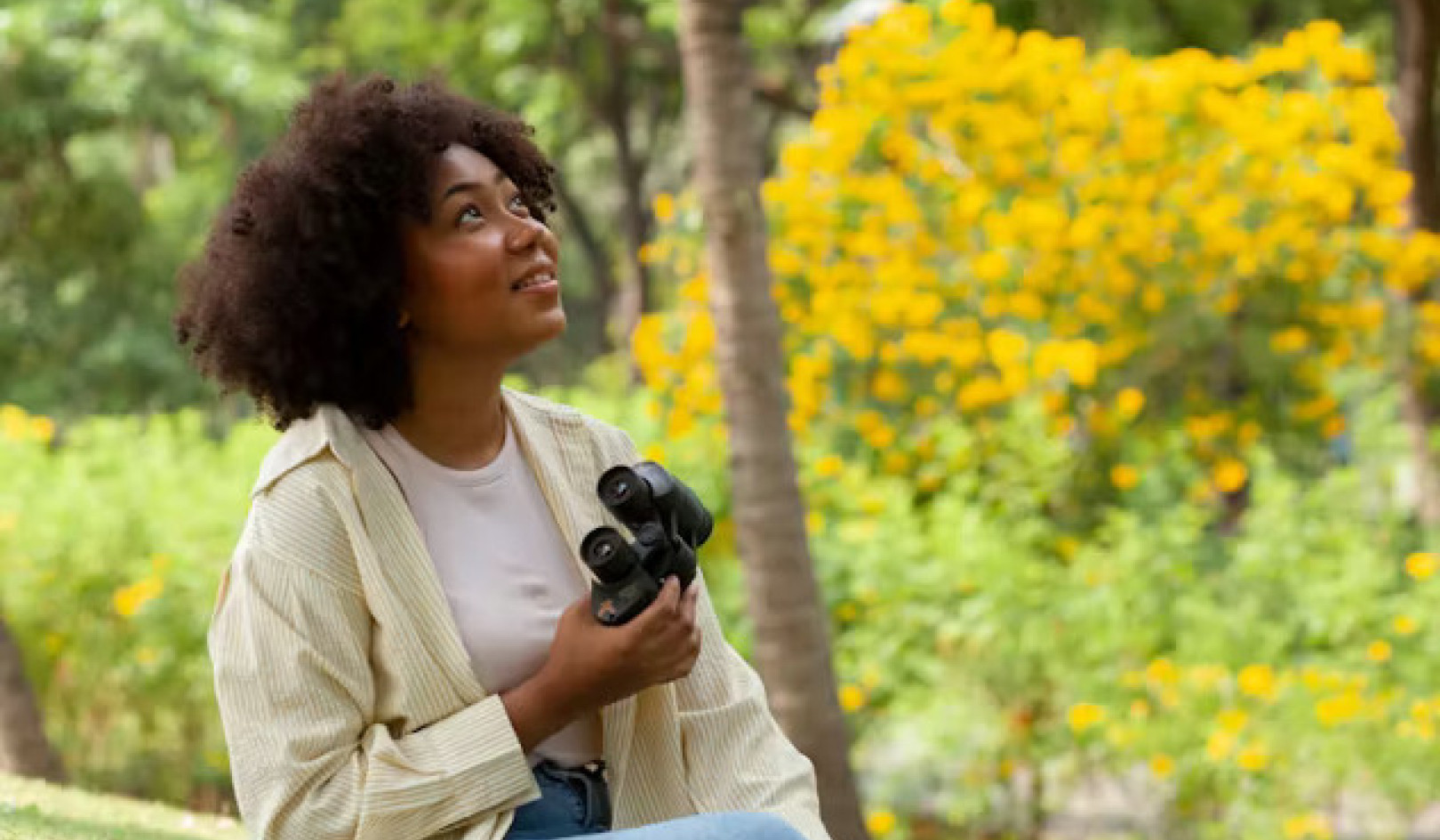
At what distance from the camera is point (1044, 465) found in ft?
20.9

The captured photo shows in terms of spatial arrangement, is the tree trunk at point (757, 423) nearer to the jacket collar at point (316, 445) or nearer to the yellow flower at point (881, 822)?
the yellow flower at point (881, 822)

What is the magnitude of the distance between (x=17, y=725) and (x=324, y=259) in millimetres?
3342

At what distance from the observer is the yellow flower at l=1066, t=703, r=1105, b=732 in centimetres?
524

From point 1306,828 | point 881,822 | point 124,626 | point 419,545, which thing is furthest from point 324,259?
point 124,626

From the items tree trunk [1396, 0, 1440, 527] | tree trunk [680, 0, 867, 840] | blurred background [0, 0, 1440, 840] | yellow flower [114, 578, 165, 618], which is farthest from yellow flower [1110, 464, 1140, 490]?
yellow flower [114, 578, 165, 618]

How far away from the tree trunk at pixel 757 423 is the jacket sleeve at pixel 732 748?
200 cm

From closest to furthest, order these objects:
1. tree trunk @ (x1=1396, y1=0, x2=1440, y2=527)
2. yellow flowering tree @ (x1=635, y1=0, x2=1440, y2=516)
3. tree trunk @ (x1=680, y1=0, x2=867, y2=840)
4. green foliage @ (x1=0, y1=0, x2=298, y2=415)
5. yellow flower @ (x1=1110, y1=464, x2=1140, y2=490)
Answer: tree trunk @ (x1=680, y1=0, x2=867, y2=840) < yellow flower @ (x1=1110, y1=464, x2=1140, y2=490) < yellow flowering tree @ (x1=635, y1=0, x2=1440, y2=516) < tree trunk @ (x1=1396, y1=0, x2=1440, y2=527) < green foliage @ (x1=0, y1=0, x2=298, y2=415)

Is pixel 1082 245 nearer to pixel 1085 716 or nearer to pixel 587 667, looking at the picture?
pixel 1085 716

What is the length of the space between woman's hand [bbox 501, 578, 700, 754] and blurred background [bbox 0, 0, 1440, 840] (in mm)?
1518

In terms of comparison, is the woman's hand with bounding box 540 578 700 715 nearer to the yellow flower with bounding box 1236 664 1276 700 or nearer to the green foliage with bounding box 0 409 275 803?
the yellow flower with bounding box 1236 664 1276 700

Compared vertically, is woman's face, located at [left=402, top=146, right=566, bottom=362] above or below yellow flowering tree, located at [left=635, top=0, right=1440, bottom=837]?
above

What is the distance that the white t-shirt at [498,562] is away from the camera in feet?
7.12

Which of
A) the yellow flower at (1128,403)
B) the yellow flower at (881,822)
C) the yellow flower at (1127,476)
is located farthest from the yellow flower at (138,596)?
the yellow flower at (1128,403)

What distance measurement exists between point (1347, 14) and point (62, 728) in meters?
10.5
